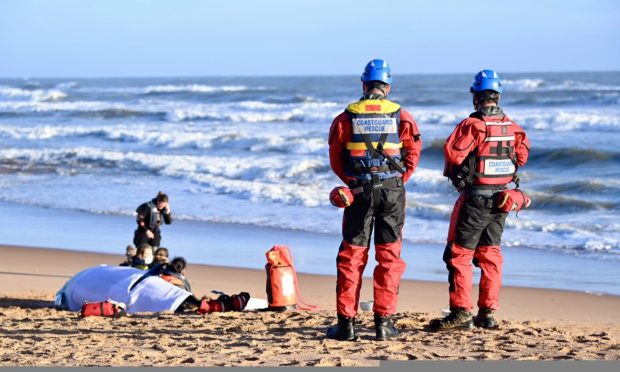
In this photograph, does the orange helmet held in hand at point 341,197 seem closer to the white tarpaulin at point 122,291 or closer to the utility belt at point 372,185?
the utility belt at point 372,185

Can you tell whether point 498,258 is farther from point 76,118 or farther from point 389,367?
point 76,118

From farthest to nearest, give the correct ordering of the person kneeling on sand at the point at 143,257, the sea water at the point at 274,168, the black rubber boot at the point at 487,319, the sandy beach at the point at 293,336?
the sea water at the point at 274,168 → the person kneeling on sand at the point at 143,257 → the black rubber boot at the point at 487,319 → the sandy beach at the point at 293,336

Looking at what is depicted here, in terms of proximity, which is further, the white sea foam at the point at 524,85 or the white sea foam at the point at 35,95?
the white sea foam at the point at 35,95

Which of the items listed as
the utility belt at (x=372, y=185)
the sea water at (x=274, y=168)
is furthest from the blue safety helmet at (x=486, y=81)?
the sea water at (x=274, y=168)

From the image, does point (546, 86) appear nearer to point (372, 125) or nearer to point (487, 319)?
point (487, 319)

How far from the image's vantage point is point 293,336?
7.89m

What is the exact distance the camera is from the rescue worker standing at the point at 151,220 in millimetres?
11859

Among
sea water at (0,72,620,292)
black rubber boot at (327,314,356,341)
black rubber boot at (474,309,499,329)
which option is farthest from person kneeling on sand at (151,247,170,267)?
black rubber boot at (474,309,499,329)

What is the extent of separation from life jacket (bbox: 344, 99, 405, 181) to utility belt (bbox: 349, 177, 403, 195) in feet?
0.07

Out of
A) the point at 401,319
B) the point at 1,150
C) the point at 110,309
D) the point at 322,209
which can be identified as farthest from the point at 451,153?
the point at 1,150

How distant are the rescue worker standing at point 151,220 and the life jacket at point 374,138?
4800 millimetres

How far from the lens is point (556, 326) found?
338 inches

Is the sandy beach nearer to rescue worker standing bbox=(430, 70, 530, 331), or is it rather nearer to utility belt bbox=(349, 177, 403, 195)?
rescue worker standing bbox=(430, 70, 530, 331)

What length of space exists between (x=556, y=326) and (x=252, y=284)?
4.24m
